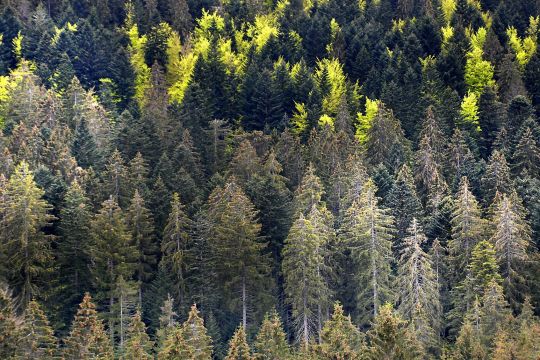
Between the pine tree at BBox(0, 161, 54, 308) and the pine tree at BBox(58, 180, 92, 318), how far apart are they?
1491mm

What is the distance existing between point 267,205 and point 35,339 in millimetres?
22299

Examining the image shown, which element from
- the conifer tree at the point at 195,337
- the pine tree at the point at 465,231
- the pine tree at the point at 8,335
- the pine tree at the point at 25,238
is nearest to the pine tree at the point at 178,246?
the pine tree at the point at 25,238

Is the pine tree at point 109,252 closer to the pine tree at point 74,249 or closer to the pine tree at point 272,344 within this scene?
the pine tree at point 74,249

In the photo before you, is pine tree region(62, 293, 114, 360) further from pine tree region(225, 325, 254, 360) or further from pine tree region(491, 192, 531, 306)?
pine tree region(491, 192, 531, 306)

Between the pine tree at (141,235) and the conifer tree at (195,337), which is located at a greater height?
the pine tree at (141,235)

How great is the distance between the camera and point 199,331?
4419cm

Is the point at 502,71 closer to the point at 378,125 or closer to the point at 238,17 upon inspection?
the point at 378,125

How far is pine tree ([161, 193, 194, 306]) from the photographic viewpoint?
57.1 m

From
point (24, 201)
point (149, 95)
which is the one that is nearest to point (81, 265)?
point (24, 201)

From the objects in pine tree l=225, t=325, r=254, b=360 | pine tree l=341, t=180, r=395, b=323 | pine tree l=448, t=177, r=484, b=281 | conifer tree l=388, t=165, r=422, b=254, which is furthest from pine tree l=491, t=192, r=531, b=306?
pine tree l=225, t=325, r=254, b=360

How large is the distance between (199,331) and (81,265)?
610 inches

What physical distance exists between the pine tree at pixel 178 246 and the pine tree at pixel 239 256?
1.97 m

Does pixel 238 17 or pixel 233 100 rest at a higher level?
pixel 238 17

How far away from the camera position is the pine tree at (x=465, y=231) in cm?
5503
